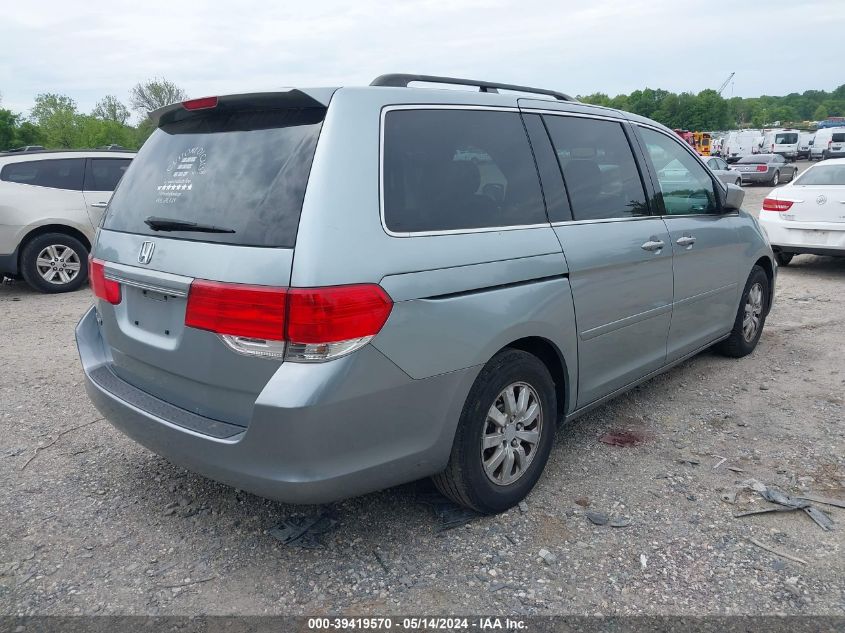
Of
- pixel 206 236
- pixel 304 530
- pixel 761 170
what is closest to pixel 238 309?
pixel 206 236

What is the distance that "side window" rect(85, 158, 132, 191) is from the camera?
8.71 metres

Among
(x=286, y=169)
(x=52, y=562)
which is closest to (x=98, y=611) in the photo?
(x=52, y=562)

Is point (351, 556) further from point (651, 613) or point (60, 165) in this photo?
point (60, 165)

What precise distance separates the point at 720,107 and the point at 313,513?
13108cm

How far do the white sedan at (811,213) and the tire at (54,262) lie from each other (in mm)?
9063

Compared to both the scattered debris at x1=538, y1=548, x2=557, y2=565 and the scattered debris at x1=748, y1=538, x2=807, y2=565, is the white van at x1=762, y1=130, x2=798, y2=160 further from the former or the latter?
the scattered debris at x1=538, y1=548, x2=557, y2=565

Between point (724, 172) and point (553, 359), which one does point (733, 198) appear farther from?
point (724, 172)

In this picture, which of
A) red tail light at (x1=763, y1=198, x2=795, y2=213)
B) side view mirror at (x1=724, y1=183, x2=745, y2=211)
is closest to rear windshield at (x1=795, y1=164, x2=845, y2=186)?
red tail light at (x1=763, y1=198, x2=795, y2=213)

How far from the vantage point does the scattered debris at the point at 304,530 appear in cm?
290

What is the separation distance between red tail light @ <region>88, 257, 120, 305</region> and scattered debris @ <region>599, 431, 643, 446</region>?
107 inches

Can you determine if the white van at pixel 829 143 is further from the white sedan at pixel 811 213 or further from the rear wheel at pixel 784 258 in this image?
the white sedan at pixel 811 213

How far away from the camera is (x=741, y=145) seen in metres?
41.6

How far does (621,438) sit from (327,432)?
7.30 feet

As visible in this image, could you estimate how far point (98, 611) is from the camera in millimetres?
2471
